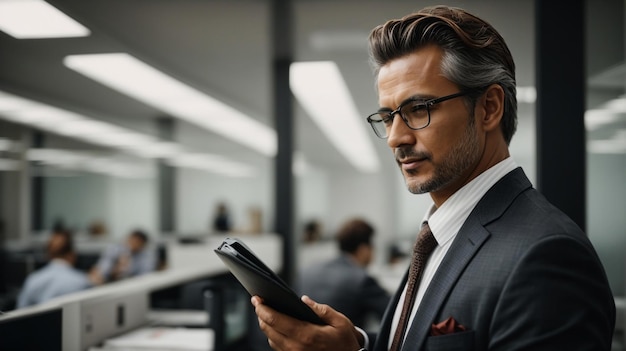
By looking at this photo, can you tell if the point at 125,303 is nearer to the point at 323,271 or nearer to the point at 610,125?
the point at 323,271

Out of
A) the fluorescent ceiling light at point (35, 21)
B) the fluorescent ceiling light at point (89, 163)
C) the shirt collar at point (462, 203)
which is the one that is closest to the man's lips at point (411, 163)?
the shirt collar at point (462, 203)

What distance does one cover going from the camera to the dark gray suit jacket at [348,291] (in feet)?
9.62

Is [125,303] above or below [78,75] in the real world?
below

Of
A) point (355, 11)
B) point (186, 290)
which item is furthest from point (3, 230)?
point (355, 11)

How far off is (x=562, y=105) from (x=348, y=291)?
58.6 inches

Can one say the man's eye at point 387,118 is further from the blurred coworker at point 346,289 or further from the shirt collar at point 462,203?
the blurred coworker at point 346,289

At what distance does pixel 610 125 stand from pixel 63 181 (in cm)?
953

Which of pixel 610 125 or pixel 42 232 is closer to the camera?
pixel 610 125

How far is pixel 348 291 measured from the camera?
9.66 feet

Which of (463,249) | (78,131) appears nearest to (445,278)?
(463,249)

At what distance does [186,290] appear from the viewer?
8.59 feet

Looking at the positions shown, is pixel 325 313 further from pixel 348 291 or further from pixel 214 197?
pixel 214 197

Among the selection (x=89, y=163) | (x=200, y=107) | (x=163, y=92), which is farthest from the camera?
(x=89, y=163)

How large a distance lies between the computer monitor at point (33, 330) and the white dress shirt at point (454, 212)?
0.93m
